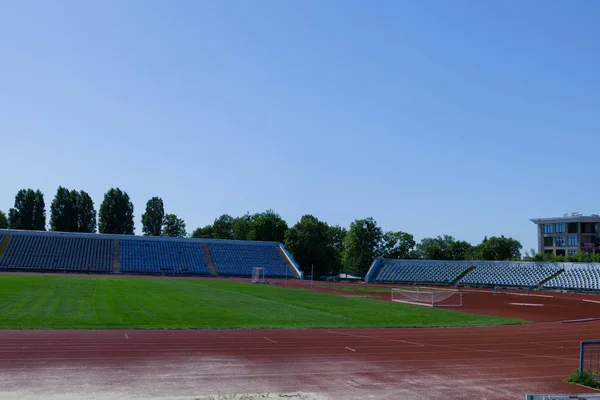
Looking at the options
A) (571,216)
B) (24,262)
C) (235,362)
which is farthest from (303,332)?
(571,216)

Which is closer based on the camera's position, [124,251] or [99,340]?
[99,340]

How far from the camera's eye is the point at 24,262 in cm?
7988

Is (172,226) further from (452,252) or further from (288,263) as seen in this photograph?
(452,252)

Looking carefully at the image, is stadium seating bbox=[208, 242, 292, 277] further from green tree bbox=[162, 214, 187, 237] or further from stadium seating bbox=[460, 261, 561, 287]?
green tree bbox=[162, 214, 187, 237]

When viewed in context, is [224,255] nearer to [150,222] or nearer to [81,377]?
[150,222]

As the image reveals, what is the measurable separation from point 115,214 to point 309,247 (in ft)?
139

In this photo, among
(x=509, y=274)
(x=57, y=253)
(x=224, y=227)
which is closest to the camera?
(x=509, y=274)

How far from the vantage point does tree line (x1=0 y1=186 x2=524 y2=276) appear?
334 ft

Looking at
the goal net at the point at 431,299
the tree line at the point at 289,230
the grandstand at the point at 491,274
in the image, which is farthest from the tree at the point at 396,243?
the goal net at the point at 431,299

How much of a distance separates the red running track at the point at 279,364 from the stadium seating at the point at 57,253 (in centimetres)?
6704

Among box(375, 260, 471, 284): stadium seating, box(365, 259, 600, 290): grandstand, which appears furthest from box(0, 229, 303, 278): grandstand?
box(365, 259, 600, 290): grandstand

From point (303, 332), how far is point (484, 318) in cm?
1336

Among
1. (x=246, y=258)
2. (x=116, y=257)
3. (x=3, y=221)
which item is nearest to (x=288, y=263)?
(x=246, y=258)

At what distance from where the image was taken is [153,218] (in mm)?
128750
